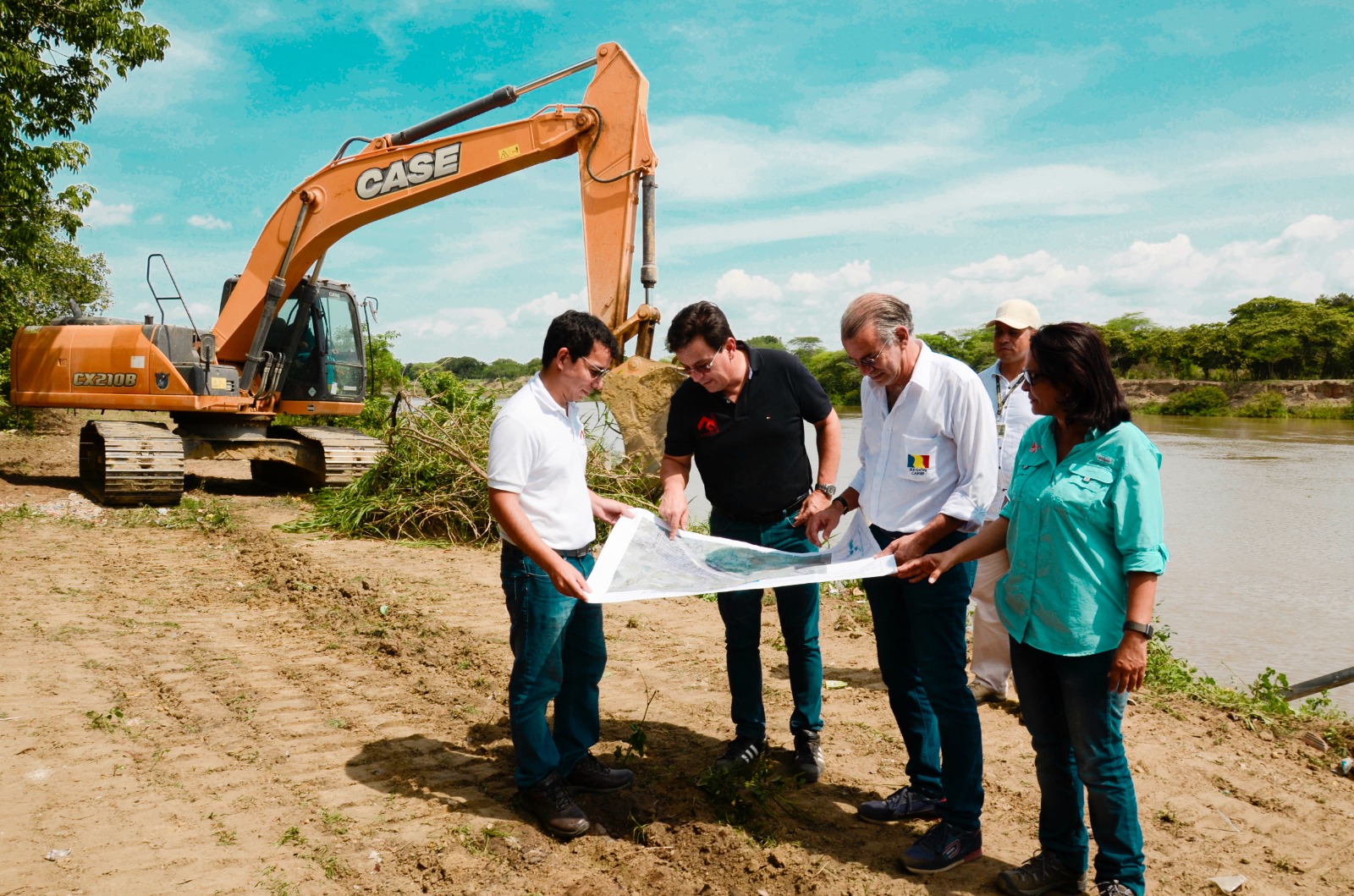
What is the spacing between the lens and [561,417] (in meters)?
3.24

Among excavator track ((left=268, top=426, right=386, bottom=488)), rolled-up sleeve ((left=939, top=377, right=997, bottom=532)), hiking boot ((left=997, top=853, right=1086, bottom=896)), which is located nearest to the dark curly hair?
rolled-up sleeve ((left=939, top=377, right=997, bottom=532))

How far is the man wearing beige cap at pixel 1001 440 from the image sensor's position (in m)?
4.25

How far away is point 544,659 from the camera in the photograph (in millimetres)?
3252

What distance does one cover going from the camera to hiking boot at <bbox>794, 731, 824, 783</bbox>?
3768mm

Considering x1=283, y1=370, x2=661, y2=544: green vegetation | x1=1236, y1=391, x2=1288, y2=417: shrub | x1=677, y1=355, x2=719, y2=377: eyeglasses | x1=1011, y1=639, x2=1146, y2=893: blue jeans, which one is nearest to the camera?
x1=1011, y1=639, x2=1146, y2=893: blue jeans

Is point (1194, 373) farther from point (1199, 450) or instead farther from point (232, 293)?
point (232, 293)

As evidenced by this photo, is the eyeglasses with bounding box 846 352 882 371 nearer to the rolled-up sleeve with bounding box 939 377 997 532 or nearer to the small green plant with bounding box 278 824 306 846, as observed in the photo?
the rolled-up sleeve with bounding box 939 377 997 532

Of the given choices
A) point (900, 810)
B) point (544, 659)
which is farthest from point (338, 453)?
point (900, 810)

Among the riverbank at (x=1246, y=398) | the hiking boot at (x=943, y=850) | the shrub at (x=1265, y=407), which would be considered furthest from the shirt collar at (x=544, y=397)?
the shrub at (x=1265, y=407)

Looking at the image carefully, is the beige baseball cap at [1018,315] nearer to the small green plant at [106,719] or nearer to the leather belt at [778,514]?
the leather belt at [778,514]

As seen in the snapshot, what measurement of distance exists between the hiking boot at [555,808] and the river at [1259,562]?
176 inches

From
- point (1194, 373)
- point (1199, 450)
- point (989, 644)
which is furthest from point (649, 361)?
point (1194, 373)

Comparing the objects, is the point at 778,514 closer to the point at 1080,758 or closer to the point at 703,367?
the point at 703,367

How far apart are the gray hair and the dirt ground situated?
1793 mm
